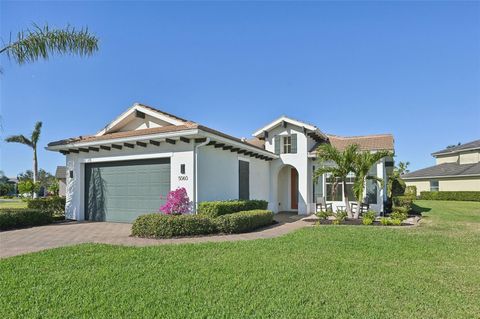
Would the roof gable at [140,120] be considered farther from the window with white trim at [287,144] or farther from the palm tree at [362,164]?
the palm tree at [362,164]

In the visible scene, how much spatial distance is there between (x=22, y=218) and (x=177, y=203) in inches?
266

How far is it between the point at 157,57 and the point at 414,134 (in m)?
21.0

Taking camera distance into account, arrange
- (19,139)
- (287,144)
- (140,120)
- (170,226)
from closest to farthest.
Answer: (170,226) → (140,120) → (287,144) → (19,139)

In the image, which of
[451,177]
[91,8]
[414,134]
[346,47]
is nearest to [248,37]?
[346,47]

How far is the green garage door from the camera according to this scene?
13258 millimetres

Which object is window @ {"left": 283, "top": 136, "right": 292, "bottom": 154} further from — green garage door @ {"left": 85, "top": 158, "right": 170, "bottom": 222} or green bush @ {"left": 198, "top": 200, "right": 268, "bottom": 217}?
green garage door @ {"left": 85, "top": 158, "right": 170, "bottom": 222}

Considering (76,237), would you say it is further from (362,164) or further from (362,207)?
(362,207)

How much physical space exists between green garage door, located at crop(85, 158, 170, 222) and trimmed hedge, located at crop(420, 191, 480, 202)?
33027mm

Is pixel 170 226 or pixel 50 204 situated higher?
pixel 50 204

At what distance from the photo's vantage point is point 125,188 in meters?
14.1

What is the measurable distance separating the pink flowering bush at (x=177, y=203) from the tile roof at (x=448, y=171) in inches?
1307

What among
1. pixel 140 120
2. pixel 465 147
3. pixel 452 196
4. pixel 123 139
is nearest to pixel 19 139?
pixel 140 120

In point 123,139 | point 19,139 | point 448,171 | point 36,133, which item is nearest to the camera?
point 123,139

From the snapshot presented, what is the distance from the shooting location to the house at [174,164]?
1251 centimetres
